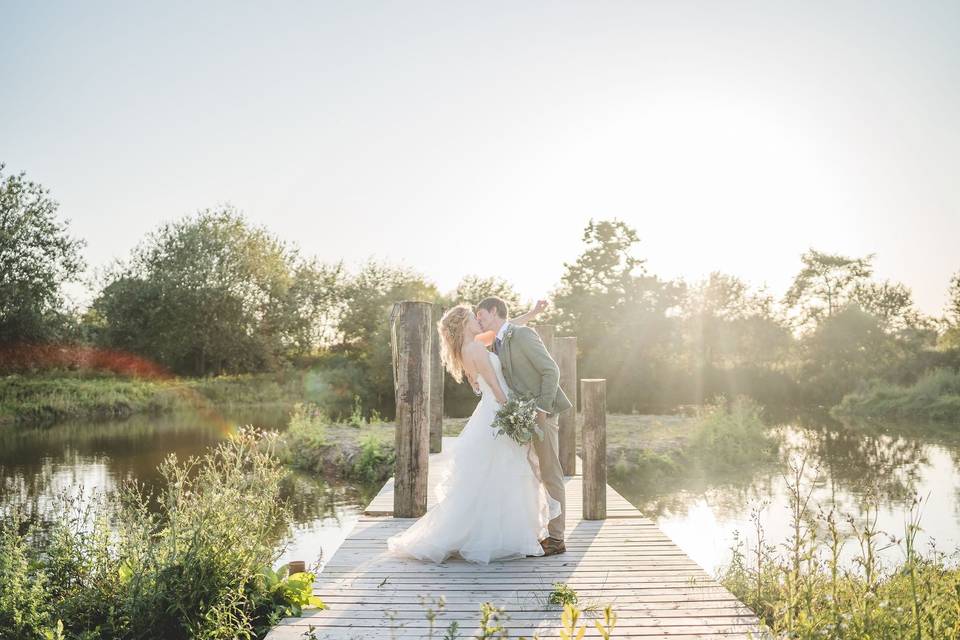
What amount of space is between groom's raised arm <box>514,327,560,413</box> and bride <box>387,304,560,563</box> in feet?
0.89

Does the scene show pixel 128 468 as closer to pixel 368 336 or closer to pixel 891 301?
pixel 368 336

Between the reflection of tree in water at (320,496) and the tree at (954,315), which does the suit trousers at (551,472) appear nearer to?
the reflection of tree in water at (320,496)

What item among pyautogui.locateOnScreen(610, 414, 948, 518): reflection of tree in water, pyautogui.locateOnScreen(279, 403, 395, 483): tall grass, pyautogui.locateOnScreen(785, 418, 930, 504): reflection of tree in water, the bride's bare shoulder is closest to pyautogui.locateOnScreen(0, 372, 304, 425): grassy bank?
pyautogui.locateOnScreen(279, 403, 395, 483): tall grass

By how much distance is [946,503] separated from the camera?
40.0ft

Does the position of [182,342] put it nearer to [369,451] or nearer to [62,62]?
[62,62]

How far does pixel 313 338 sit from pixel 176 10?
31.1 meters

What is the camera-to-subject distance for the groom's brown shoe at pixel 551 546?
18.6 feet

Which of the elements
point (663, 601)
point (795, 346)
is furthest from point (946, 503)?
point (795, 346)

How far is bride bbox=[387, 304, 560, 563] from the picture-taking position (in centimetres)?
544

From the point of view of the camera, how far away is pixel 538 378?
584 centimetres

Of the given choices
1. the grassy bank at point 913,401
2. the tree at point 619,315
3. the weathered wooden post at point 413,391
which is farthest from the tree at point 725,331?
the weathered wooden post at point 413,391

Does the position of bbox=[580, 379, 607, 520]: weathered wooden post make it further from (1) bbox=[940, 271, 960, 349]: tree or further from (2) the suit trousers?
(1) bbox=[940, 271, 960, 349]: tree

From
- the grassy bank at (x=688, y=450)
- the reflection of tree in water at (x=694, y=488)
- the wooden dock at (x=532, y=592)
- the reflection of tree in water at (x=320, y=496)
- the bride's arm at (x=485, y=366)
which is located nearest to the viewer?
the wooden dock at (x=532, y=592)

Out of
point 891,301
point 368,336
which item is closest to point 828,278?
point 891,301
